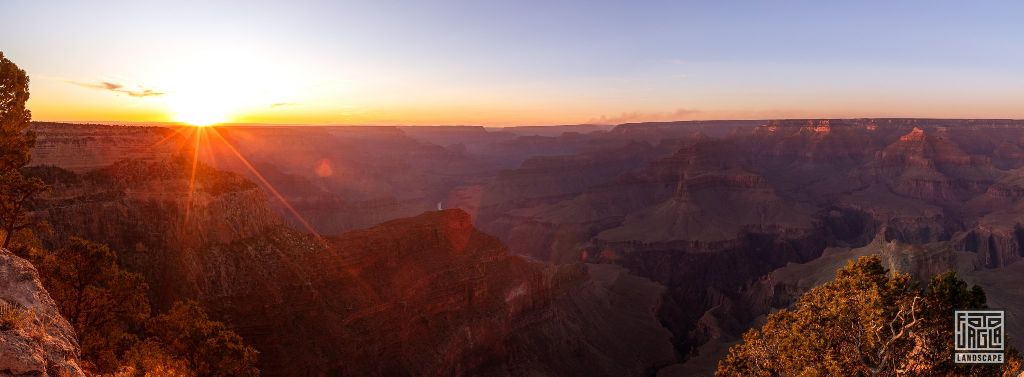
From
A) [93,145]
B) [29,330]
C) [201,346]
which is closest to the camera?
[29,330]

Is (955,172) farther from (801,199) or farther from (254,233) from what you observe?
(254,233)

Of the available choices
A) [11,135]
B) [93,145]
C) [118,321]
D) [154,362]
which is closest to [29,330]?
[154,362]

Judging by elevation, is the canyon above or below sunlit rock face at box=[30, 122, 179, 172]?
below

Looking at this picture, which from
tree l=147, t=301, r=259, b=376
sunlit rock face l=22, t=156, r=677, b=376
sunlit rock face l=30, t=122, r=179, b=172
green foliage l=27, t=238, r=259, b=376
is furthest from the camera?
sunlit rock face l=30, t=122, r=179, b=172

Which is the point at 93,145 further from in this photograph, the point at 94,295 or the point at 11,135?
the point at 94,295

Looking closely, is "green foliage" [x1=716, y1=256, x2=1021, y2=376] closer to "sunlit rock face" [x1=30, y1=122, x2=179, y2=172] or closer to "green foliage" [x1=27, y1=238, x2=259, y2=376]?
"green foliage" [x1=27, y1=238, x2=259, y2=376]

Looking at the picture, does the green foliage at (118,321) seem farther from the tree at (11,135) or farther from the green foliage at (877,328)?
the green foliage at (877,328)

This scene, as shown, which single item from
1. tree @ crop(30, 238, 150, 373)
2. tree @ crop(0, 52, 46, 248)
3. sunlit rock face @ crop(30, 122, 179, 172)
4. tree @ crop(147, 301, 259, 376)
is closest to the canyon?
sunlit rock face @ crop(30, 122, 179, 172)
